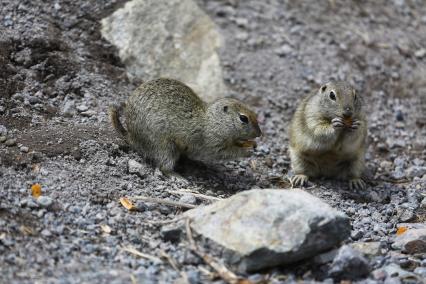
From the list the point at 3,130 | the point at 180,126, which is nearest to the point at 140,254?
the point at 180,126

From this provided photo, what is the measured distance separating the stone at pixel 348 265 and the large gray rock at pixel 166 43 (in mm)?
4373

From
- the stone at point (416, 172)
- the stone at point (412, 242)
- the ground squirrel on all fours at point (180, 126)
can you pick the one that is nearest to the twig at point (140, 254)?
the ground squirrel on all fours at point (180, 126)

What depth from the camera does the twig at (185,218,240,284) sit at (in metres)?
5.43

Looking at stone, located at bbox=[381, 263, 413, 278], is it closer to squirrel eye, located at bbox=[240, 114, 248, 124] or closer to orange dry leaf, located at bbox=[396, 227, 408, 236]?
orange dry leaf, located at bbox=[396, 227, 408, 236]

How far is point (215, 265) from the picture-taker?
557 centimetres

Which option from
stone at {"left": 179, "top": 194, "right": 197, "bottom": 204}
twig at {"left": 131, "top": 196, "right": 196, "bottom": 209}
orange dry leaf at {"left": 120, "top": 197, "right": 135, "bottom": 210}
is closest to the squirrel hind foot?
stone at {"left": 179, "top": 194, "right": 197, "bottom": 204}

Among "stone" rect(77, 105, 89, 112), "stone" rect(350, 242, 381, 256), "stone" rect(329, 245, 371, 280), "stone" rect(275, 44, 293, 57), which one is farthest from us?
"stone" rect(275, 44, 293, 57)

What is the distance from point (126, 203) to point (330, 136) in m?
3.00

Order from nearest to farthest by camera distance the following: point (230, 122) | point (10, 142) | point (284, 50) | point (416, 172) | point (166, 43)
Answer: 1. point (10, 142)
2. point (230, 122)
3. point (416, 172)
4. point (166, 43)
5. point (284, 50)

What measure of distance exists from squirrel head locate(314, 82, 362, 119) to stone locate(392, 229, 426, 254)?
2.06m

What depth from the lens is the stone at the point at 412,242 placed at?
20.8ft

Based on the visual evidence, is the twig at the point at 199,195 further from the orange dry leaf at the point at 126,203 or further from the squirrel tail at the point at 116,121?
the squirrel tail at the point at 116,121

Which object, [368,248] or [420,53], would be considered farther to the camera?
[420,53]

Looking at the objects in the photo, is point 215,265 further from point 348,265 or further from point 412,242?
point 412,242
